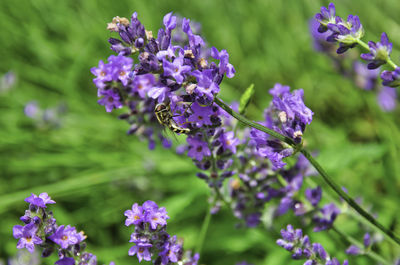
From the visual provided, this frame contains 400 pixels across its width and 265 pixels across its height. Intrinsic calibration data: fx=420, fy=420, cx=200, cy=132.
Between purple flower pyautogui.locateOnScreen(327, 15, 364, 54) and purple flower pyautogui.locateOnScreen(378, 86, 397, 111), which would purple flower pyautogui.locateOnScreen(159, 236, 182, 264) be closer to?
purple flower pyautogui.locateOnScreen(327, 15, 364, 54)

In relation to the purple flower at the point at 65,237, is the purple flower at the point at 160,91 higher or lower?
higher

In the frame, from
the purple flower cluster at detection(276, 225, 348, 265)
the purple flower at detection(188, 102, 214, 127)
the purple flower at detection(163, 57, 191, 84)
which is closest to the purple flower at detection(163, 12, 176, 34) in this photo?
the purple flower at detection(163, 57, 191, 84)

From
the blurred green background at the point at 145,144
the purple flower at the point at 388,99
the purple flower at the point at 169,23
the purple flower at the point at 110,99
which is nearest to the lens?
the purple flower at the point at 169,23

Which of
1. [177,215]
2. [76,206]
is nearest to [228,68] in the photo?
[177,215]

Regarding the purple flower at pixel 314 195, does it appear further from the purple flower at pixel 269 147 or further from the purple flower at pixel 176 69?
the purple flower at pixel 176 69

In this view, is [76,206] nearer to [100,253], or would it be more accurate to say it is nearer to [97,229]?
[97,229]

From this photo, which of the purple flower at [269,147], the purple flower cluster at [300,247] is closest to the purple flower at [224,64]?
the purple flower at [269,147]
